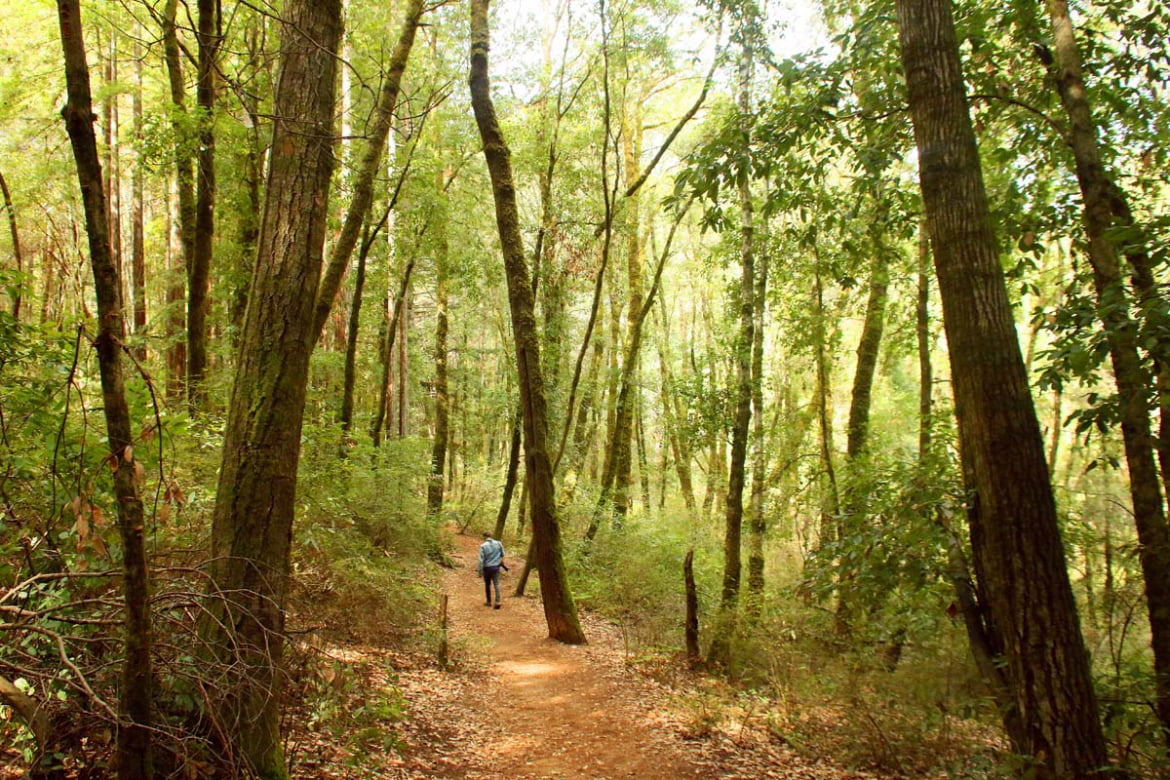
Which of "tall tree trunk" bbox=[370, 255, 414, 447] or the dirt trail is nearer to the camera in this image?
the dirt trail

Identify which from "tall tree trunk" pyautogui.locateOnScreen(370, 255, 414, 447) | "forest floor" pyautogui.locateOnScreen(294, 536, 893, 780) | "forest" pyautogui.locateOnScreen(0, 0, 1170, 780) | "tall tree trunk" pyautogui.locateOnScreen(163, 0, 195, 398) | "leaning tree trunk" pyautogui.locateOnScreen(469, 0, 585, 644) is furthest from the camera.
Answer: "tall tree trunk" pyautogui.locateOnScreen(370, 255, 414, 447)

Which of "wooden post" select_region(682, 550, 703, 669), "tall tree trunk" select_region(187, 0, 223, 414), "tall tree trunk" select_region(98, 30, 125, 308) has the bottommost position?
"wooden post" select_region(682, 550, 703, 669)

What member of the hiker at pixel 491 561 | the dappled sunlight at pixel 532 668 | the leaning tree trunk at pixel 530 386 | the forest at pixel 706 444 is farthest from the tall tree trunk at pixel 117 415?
the hiker at pixel 491 561

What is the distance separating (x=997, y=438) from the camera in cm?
406

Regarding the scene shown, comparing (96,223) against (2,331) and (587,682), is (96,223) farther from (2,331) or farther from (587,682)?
(587,682)

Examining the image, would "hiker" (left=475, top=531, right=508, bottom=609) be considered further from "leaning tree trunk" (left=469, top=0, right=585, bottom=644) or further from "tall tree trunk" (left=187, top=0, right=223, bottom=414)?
"tall tree trunk" (left=187, top=0, right=223, bottom=414)

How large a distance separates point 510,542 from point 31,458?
66.2 ft

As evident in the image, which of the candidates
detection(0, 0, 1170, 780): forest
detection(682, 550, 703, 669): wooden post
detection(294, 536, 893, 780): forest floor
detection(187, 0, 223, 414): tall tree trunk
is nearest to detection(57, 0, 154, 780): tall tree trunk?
detection(0, 0, 1170, 780): forest

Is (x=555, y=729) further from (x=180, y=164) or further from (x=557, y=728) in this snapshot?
(x=180, y=164)

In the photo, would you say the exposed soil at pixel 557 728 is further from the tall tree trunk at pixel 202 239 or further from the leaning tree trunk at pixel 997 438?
the tall tree trunk at pixel 202 239

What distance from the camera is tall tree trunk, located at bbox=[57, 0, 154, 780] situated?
7.47 ft

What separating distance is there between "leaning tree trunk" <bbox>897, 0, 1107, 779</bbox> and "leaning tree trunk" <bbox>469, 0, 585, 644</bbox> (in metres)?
6.86

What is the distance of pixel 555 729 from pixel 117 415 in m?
6.08

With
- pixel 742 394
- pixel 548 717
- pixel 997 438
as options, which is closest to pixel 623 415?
pixel 742 394
